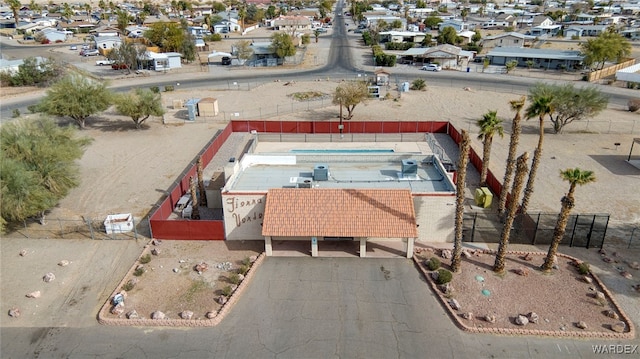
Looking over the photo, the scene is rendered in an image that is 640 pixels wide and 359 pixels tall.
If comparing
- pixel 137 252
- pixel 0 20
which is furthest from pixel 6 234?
pixel 0 20

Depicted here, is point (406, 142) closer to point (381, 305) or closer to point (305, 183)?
point (305, 183)

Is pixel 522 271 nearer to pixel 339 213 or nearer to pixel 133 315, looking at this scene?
pixel 339 213

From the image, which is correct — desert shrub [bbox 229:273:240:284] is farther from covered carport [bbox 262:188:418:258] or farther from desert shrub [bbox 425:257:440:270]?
desert shrub [bbox 425:257:440:270]

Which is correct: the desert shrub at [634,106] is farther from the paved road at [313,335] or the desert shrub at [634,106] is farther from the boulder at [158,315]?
the boulder at [158,315]

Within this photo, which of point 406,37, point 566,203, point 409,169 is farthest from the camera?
point 406,37

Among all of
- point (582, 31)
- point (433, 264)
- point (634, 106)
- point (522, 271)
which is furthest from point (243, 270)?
point (582, 31)

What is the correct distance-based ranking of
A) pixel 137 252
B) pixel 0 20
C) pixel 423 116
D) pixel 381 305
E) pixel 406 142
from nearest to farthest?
pixel 381 305 → pixel 137 252 → pixel 406 142 → pixel 423 116 → pixel 0 20
